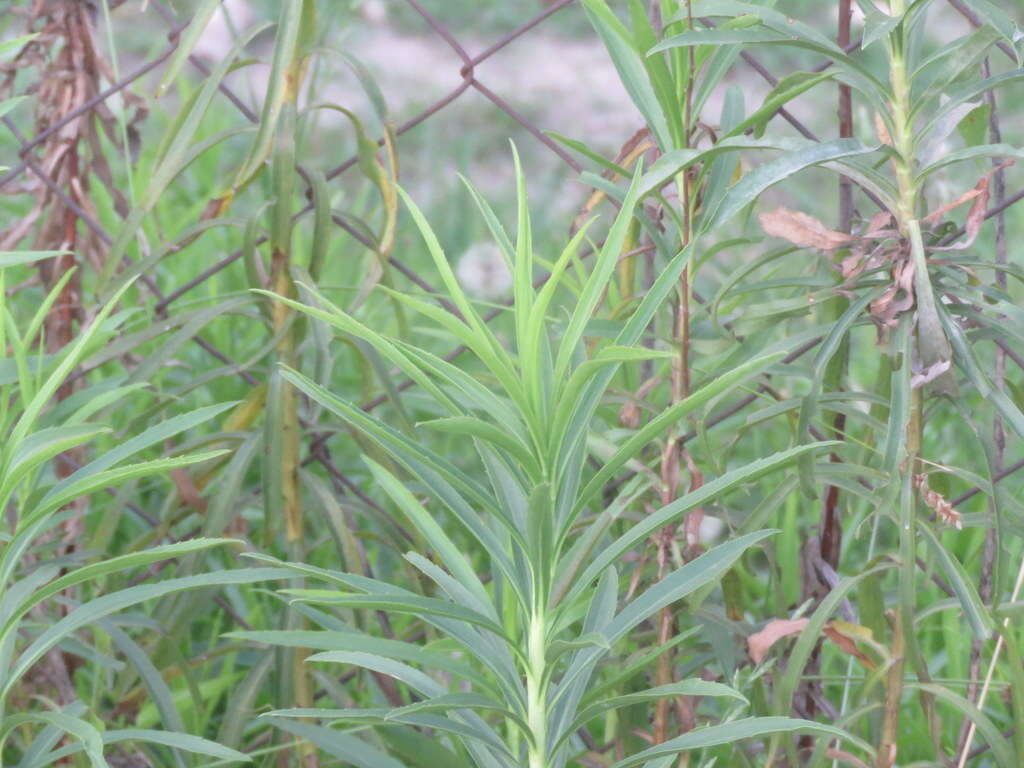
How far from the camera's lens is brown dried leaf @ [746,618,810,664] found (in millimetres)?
1122

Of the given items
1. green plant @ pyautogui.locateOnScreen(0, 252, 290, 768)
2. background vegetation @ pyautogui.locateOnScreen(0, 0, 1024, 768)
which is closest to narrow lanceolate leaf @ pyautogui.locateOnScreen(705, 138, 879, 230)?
background vegetation @ pyautogui.locateOnScreen(0, 0, 1024, 768)

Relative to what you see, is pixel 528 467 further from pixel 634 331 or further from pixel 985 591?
pixel 985 591

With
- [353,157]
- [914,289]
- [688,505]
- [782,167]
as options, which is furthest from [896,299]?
[353,157]

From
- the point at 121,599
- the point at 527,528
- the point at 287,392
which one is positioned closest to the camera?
the point at 527,528

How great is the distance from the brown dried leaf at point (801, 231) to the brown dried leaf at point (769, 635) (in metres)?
0.30

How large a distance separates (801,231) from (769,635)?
326mm

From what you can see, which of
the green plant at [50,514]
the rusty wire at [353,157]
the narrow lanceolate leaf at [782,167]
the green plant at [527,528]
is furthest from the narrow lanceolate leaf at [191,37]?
the narrow lanceolate leaf at [782,167]

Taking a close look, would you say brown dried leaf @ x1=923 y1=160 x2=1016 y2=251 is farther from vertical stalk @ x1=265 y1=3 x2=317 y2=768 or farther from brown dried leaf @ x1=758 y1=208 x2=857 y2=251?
vertical stalk @ x1=265 y1=3 x2=317 y2=768

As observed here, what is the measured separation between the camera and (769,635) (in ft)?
3.72

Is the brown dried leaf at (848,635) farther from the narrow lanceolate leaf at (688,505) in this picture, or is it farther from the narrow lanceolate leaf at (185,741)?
the narrow lanceolate leaf at (185,741)

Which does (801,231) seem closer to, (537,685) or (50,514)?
(537,685)

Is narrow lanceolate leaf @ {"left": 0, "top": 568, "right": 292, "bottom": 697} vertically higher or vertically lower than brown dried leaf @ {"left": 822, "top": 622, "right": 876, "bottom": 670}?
higher

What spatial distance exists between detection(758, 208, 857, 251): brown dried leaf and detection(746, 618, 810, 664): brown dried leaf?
0.30m

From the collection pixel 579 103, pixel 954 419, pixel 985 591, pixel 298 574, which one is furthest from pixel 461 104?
pixel 298 574
